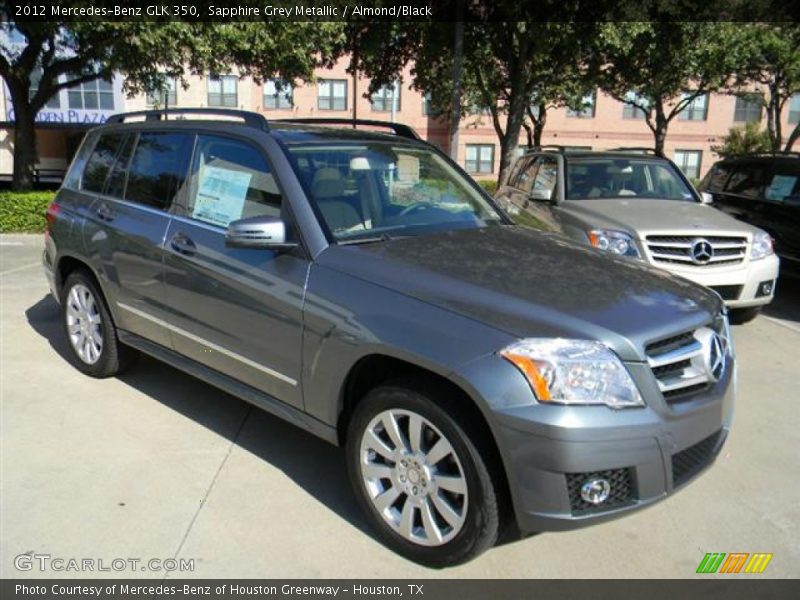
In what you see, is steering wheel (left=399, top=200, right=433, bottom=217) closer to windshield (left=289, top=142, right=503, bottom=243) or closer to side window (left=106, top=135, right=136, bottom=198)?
windshield (left=289, top=142, right=503, bottom=243)

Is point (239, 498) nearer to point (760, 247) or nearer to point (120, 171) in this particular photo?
point (120, 171)

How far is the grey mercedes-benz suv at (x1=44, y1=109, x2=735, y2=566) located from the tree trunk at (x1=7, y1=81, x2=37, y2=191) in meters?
11.3

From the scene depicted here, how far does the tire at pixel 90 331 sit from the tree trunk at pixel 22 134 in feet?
34.7

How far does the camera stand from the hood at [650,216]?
19.7 feet

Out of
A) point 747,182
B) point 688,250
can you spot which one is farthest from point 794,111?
point 688,250

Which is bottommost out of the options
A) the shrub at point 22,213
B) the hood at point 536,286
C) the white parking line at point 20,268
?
the white parking line at point 20,268

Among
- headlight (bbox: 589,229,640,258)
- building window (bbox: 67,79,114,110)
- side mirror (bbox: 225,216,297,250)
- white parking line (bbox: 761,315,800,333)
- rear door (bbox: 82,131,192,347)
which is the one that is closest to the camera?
side mirror (bbox: 225,216,297,250)

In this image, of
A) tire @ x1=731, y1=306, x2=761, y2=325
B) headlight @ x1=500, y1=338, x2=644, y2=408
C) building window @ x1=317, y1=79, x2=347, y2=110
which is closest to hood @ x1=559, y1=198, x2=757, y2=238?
tire @ x1=731, y1=306, x2=761, y2=325

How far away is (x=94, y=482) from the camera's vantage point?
11.5 feet

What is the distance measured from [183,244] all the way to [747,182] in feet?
24.5

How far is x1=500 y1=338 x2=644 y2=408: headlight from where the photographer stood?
244 centimetres

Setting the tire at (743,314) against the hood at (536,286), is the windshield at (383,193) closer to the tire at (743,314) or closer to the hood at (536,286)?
the hood at (536,286)

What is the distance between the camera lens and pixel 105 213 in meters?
4.53

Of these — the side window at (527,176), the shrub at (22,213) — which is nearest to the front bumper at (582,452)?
the side window at (527,176)
